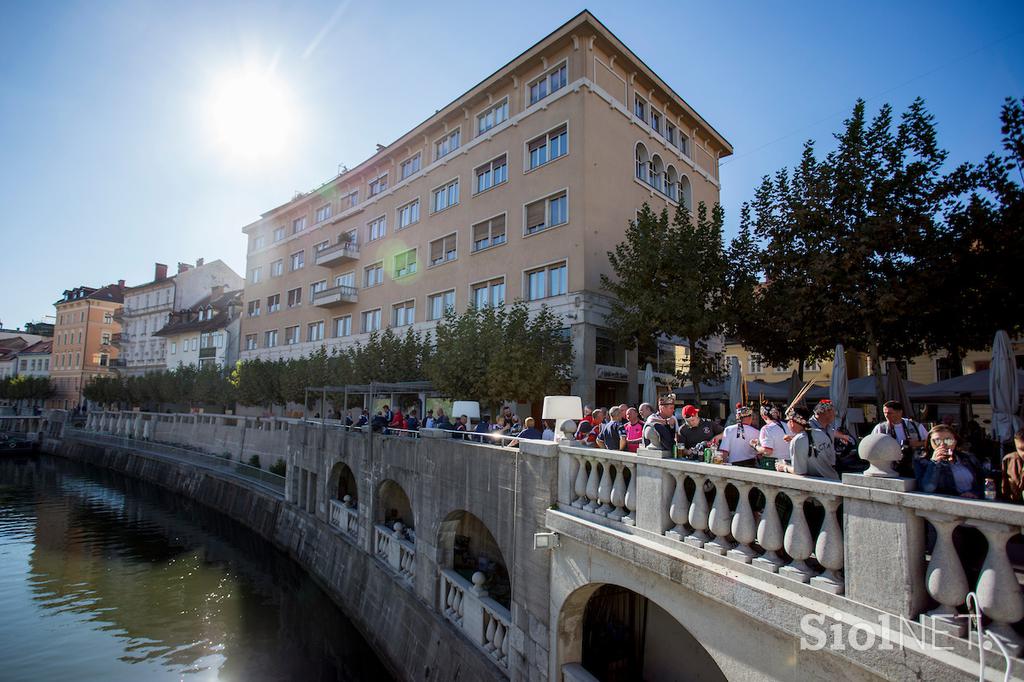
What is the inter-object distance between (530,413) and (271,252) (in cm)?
3211

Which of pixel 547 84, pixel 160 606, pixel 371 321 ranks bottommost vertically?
pixel 160 606

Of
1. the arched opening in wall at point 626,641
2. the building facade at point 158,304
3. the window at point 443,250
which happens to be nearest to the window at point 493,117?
the window at point 443,250

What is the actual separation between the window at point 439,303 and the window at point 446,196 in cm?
473

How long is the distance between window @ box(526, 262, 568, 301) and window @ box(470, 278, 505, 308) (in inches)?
60.3

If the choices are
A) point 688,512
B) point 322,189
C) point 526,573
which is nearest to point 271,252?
point 322,189

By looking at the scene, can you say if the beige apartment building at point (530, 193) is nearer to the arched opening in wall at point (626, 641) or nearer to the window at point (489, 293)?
the window at point (489, 293)

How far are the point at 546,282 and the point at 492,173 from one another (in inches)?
274

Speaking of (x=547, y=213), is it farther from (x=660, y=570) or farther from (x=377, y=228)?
(x=660, y=570)

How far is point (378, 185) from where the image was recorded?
35.3 meters

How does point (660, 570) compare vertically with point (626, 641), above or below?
above

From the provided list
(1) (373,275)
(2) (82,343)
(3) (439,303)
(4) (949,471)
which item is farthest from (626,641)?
(2) (82,343)

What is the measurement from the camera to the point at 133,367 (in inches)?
2469

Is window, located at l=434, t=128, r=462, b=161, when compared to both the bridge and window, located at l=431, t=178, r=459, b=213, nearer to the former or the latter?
window, located at l=431, t=178, r=459, b=213

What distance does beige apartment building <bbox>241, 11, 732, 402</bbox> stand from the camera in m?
22.5
